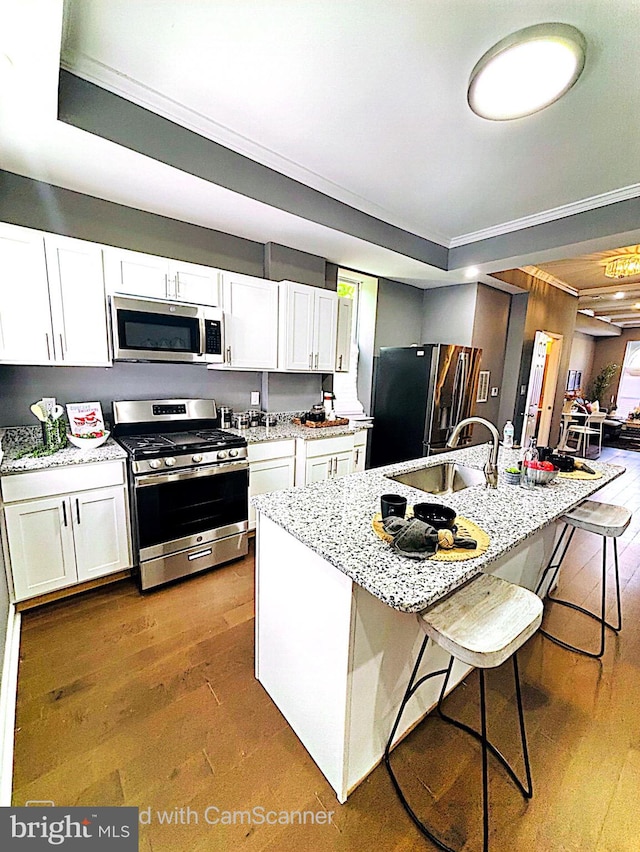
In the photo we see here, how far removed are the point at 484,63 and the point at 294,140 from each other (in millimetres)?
1108

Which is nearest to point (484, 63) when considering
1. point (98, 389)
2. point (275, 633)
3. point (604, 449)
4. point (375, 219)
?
point (375, 219)

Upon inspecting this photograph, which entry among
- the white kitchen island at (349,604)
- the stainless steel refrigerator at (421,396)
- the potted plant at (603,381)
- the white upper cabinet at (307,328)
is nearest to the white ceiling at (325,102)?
the white upper cabinet at (307,328)

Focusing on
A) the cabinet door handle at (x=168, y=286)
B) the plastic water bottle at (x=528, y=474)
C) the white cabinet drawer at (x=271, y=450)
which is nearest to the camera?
the plastic water bottle at (x=528, y=474)

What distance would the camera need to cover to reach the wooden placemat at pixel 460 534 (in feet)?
3.72

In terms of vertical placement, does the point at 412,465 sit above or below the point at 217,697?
above

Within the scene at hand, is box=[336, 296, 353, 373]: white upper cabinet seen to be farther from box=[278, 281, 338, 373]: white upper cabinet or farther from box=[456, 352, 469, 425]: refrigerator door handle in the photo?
box=[456, 352, 469, 425]: refrigerator door handle

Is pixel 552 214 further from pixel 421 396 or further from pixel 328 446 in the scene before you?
pixel 328 446

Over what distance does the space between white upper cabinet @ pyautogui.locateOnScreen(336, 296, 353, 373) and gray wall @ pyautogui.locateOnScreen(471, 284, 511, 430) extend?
1.80 metres

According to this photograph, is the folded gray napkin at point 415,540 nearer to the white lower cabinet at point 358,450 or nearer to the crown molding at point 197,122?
the crown molding at point 197,122

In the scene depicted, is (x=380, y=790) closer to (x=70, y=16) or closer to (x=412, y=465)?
(x=412, y=465)

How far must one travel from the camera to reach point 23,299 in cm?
208

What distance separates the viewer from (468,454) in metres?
2.46

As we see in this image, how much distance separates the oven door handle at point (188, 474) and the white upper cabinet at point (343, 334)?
1587mm

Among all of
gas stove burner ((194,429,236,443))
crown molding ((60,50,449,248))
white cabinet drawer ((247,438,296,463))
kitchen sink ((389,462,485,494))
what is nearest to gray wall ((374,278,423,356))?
crown molding ((60,50,449,248))
